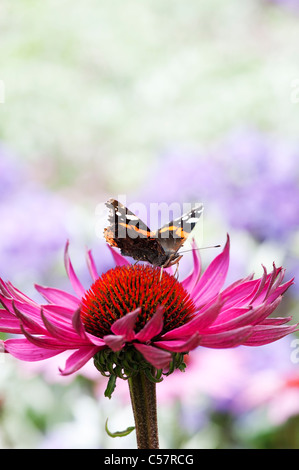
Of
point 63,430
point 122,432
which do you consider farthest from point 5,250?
Result: point 122,432

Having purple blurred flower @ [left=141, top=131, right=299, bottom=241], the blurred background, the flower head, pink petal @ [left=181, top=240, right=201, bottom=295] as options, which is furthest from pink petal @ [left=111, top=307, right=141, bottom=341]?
purple blurred flower @ [left=141, top=131, right=299, bottom=241]

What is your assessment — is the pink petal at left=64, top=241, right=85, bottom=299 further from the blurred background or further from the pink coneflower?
the blurred background

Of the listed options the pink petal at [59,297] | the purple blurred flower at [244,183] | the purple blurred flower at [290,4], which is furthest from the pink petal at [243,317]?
the purple blurred flower at [290,4]

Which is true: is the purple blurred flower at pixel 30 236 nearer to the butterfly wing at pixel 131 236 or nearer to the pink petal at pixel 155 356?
the butterfly wing at pixel 131 236

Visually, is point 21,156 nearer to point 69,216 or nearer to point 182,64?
point 182,64

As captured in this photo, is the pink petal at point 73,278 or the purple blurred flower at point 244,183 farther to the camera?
the purple blurred flower at point 244,183

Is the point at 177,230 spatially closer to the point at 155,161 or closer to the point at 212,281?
the point at 212,281

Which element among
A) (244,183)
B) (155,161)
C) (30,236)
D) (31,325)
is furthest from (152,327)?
(155,161)
